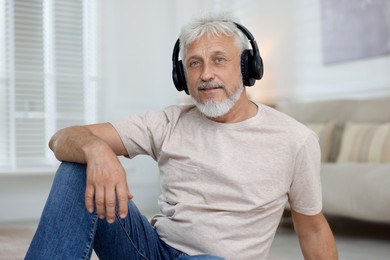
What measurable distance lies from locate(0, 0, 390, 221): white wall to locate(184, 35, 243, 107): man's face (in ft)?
8.50

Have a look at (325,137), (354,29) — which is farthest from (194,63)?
(354,29)

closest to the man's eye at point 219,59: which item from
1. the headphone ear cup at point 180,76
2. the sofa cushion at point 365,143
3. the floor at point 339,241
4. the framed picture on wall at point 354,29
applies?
the headphone ear cup at point 180,76

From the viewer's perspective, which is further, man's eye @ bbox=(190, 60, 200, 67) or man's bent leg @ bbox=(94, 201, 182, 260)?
man's eye @ bbox=(190, 60, 200, 67)

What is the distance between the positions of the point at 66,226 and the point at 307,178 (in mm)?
567

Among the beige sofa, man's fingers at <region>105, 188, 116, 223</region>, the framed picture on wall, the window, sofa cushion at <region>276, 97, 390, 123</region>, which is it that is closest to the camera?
man's fingers at <region>105, 188, 116, 223</region>

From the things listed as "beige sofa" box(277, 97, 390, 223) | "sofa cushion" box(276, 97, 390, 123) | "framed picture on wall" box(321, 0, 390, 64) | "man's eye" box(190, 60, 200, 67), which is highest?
"framed picture on wall" box(321, 0, 390, 64)

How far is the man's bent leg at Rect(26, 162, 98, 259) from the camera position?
117 cm

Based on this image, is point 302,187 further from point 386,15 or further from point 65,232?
point 386,15

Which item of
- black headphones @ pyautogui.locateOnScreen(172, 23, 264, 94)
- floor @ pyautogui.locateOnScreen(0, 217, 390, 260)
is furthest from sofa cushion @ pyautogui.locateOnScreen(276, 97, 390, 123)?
black headphones @ pyautogui.locateOnScreen(172, 23, 264, 94)

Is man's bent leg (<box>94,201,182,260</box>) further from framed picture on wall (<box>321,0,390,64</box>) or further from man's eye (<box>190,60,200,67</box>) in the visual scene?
framed picture on wall (<box>321,0,390,64</box>)

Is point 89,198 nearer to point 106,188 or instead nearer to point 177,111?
point 106,188

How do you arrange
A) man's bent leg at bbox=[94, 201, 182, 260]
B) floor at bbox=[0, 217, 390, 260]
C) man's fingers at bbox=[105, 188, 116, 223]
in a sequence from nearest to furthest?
man's fingers at bbox=[105, 188, 116, 223]
man's bent leg at bbox=[94, 201, 182, 260]
floor at bbox=[0, 217, 390, 260]

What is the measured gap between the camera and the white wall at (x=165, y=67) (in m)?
4.17

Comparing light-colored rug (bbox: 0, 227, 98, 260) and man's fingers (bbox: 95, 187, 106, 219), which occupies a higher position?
man's fingers (bbox: 95, 187, 106, 219)
